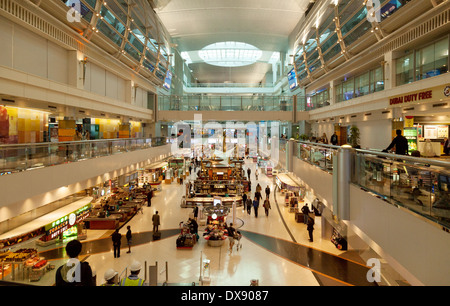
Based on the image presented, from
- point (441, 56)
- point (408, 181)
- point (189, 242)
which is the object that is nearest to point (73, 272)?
point (408, 181)

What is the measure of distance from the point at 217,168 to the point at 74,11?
Result: 14090mm

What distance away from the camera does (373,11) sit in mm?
13297

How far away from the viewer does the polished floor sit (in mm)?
8508

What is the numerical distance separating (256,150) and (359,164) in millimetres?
38710

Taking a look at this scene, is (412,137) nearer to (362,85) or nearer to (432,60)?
(432,60)

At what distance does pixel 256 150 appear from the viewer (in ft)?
145

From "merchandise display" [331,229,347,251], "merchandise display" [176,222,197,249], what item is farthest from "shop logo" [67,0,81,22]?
"merchandise display" [331,229,347,251]

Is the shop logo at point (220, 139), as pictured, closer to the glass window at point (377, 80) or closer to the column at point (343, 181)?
the glass window at point (377, 80)

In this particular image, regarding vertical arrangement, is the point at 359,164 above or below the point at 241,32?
below

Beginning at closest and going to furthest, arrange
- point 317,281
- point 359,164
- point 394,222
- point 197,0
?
point 394,222 → point 359,164 → point 317,281 → point 197,0

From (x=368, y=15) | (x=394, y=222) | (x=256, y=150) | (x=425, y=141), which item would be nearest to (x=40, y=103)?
(x=394, y=222)

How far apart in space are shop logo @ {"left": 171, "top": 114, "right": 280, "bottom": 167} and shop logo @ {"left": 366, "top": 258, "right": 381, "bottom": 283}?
21442 millimetres

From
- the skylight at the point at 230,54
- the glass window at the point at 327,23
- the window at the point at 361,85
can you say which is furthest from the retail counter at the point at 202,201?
the skylight at the point at 230,54

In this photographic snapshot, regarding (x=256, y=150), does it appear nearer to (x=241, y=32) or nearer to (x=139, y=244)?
(x=241, y=32)
